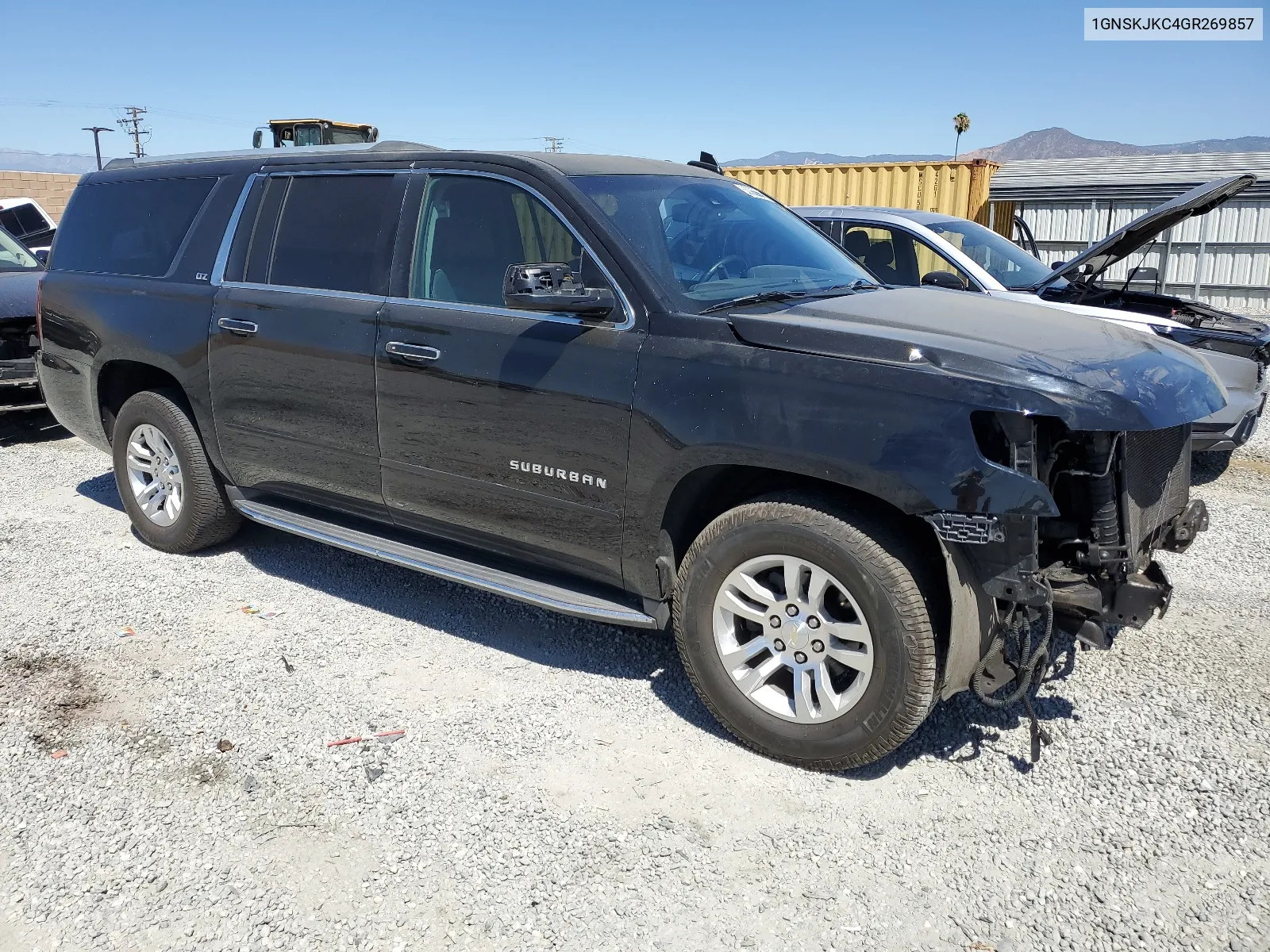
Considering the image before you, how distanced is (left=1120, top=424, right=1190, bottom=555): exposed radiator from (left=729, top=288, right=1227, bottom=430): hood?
0.55 feet

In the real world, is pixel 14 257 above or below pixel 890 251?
above

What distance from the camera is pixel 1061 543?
3.32 m

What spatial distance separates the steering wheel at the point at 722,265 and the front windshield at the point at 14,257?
7754 millimetres

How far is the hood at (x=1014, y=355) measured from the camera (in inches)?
115

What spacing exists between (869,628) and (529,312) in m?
1.72

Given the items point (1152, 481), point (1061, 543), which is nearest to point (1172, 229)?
point (1152, 481)

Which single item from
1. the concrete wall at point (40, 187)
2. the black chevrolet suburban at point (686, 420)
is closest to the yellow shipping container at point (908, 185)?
the black chevrolet suburban at point (686, 420)

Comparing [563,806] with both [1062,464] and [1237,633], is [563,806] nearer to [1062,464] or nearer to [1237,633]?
[1062,464]

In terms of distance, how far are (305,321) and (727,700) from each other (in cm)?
249

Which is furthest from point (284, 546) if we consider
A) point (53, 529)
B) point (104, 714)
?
point (104, 714)

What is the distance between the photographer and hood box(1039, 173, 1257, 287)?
628 cm

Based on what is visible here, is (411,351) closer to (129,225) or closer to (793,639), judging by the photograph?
(793,639)

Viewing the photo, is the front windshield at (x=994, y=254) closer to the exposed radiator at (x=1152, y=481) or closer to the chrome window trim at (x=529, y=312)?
the exposed radiator at (x=1152, y=481)

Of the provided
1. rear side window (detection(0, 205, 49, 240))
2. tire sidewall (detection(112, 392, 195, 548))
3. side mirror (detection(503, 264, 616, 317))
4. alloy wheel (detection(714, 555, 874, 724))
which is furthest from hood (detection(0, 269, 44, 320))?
rear side window (detection(0, 205, 49, 240))
